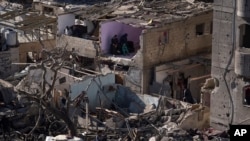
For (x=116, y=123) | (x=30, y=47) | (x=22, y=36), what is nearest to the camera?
(x=116, y=123)

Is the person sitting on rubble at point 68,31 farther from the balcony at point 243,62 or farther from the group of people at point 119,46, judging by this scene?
the balcony at point 243,62

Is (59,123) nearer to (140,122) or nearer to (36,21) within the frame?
(140,122)

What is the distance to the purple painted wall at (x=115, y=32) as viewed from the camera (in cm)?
4613

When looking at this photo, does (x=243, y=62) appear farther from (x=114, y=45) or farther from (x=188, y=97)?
(x=114, y=45)

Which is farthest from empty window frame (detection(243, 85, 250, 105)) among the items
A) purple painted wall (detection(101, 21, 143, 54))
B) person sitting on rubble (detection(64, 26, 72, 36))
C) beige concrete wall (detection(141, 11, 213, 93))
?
person sitting on rubble (detection(64, 26, 72, 36))

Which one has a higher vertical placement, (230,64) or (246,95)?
(230,64)

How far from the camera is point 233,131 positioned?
2930cm

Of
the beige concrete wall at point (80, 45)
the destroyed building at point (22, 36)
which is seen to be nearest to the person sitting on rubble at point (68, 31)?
the beige concrete wall at point (80, 45)

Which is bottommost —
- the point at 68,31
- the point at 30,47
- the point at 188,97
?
the point at 188,97

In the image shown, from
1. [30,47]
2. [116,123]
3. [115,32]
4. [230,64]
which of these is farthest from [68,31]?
[230,64]

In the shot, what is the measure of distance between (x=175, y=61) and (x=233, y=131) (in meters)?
17.2

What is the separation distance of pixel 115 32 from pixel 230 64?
9335 millimetres

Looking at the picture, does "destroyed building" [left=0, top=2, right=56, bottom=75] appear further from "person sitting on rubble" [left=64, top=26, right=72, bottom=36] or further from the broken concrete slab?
the broken concrete slab

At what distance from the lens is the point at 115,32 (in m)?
46.7
